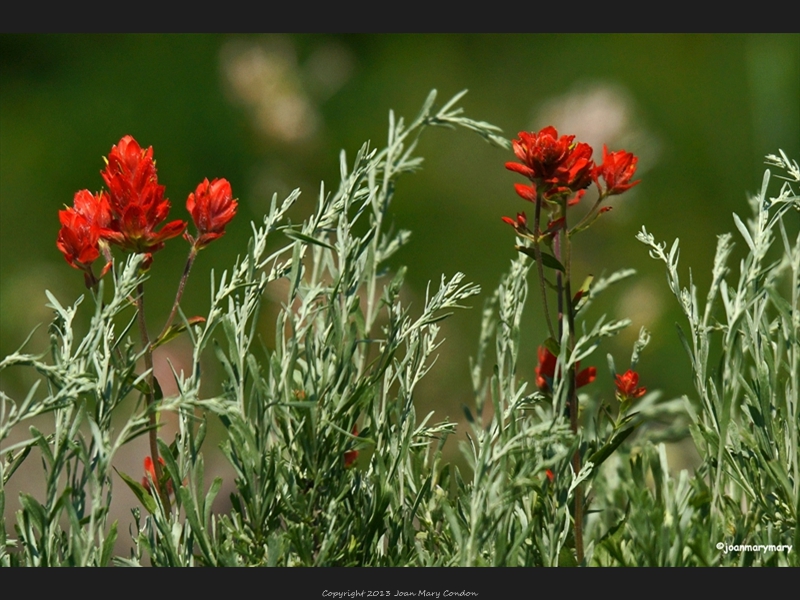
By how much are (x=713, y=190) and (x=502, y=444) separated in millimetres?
2485

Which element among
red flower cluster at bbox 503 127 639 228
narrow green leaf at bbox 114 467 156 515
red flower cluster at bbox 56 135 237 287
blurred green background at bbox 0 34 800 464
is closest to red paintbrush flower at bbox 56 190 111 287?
red flower cluster at bbox 56 135 237 287

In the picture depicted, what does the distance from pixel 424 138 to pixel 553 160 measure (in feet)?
8.25

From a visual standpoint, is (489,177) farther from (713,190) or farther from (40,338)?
(40,338)

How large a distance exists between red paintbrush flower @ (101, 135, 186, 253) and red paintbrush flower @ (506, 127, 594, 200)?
36cm

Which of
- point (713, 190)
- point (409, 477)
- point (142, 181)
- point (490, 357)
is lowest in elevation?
point (409, 477)

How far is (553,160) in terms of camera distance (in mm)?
858

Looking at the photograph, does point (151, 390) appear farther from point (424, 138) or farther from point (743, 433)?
point (424, 138)

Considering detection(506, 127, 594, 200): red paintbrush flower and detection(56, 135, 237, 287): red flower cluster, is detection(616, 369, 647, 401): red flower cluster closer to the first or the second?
detection(506, 127, 594, 200): red paintbrush flower

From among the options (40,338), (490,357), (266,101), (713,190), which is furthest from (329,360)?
(713,190)

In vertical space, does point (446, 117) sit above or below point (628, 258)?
below

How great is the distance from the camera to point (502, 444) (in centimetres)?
83

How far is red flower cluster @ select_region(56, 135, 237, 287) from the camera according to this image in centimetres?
87
